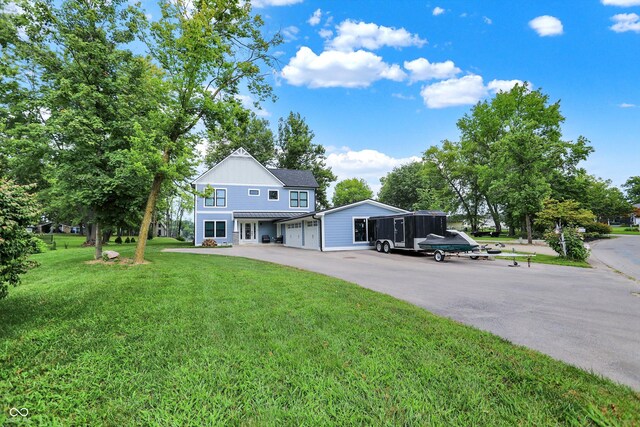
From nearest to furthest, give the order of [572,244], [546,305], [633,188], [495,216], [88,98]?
[546,305], [88,98], [572,244], [495,216], [633,188]

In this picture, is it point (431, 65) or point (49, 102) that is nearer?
point (49, 102)

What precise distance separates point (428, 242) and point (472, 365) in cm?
1188

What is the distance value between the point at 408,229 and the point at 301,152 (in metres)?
28.4

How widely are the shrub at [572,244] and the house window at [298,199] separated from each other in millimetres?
19781

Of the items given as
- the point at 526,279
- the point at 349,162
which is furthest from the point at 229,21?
the point at 349,162

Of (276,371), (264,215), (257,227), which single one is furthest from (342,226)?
(276,371)

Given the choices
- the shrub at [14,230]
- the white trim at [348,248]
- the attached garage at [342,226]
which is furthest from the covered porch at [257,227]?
the shrub at [14,230]

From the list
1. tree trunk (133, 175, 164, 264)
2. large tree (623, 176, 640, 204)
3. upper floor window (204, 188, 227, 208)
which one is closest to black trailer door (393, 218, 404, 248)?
tree trunk (133, 175, 164, 264)

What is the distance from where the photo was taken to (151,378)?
279 centimetres

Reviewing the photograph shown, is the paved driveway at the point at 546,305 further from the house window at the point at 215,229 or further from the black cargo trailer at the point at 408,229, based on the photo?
the house window at the point at 215,229

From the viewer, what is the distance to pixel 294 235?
2433cm

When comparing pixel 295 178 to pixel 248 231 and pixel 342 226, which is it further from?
pixel 342 226

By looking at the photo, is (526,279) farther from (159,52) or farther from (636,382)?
(159,52)

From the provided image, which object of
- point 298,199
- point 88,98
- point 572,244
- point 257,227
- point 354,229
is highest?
point 88,98
